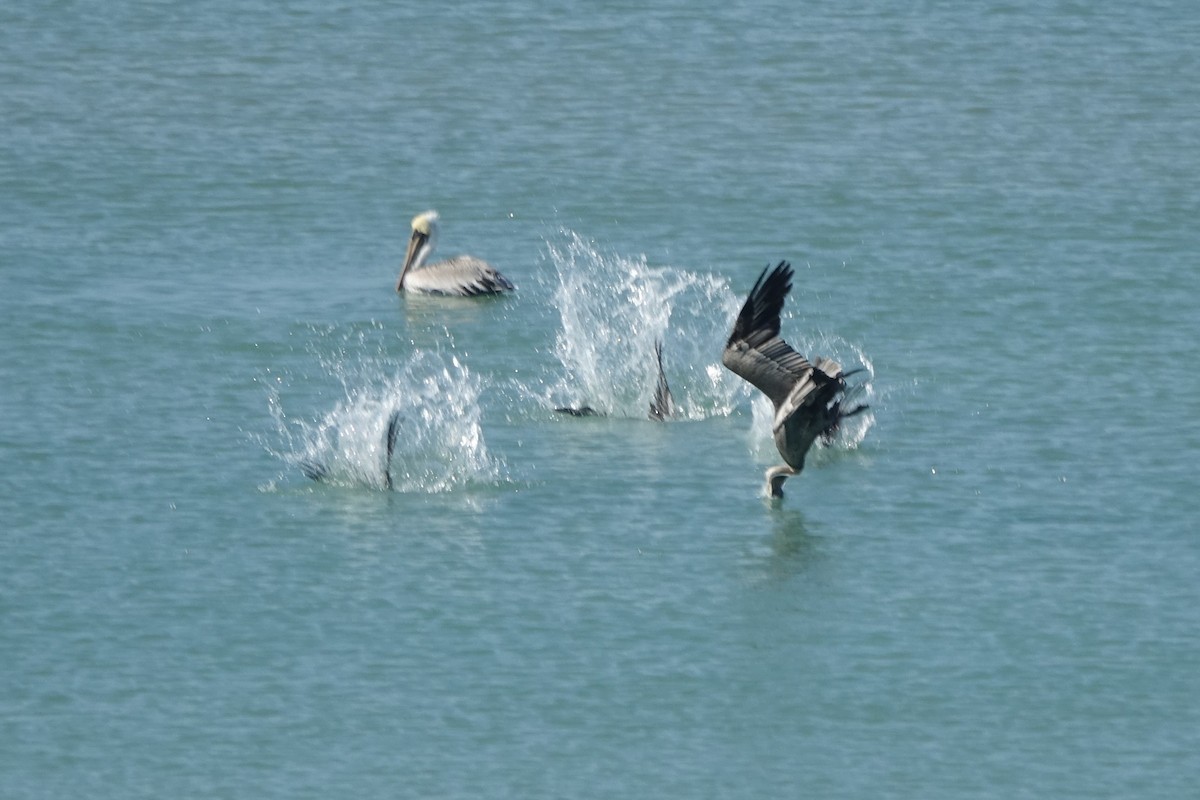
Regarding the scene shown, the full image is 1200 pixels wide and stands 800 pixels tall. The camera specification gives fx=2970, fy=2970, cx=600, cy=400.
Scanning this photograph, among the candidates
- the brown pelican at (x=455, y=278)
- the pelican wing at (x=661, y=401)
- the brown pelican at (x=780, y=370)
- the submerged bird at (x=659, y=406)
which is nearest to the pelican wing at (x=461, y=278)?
the brown pelican at (x=455, y=278)

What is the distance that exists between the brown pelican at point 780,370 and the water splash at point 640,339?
2.69 metres

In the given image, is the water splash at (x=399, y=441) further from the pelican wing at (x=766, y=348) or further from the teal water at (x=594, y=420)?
the pelican wing at (x=766, y=348)

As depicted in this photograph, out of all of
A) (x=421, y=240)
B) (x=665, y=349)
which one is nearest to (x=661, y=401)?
(x=665, y=349)

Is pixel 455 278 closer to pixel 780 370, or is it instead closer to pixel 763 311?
pixel 780 370

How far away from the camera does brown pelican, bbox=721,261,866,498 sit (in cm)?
1655

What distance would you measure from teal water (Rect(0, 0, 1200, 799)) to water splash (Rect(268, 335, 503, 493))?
37mm

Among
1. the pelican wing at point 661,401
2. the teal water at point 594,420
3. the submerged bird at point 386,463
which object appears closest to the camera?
the teal water at point 594,420

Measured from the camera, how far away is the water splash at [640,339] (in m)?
19.9

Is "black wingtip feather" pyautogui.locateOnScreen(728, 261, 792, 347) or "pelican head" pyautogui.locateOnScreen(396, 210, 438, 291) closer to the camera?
"black wingtip feather" pyautogui.locateOnScreen(728, 261, 792, 347)

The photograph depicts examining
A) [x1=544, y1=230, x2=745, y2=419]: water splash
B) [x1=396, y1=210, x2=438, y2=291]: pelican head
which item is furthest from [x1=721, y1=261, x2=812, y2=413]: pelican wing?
[x1=396, y1=210, x2=438, y2=291]: pelican head

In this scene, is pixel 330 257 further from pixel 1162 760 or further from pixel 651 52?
pixel 1162 760

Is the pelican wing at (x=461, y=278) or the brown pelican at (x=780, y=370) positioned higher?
the brown pelican at (x=780, y=370)

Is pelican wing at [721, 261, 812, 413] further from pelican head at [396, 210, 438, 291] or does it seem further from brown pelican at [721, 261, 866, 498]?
pelican head at [396, 210, 438, 291]

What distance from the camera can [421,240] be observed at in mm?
23547
